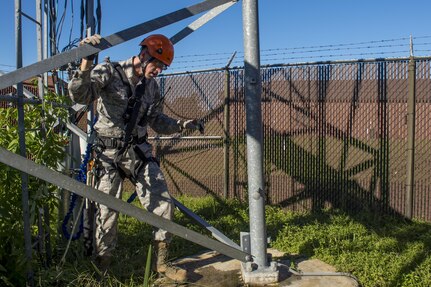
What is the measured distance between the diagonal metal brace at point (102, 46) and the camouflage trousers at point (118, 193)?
140 cm

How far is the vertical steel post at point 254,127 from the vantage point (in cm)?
361

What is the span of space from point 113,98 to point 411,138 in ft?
13.1

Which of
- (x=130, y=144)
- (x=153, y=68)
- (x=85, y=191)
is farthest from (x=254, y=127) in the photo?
(x=85, y=191)


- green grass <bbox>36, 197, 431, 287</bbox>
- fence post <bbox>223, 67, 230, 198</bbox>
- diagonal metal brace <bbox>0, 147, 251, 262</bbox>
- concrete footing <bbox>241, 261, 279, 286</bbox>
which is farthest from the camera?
fence post <bbox>223, 67, 230, 198</bbox>

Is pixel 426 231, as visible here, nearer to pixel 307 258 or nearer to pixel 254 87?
pixel 307 258

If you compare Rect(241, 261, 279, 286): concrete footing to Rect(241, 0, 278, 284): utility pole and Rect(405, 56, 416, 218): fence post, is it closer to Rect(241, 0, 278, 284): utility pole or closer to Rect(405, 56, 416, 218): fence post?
Rect(241, 0, 278, 284): utility pole

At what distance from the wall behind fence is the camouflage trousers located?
1.75 metres

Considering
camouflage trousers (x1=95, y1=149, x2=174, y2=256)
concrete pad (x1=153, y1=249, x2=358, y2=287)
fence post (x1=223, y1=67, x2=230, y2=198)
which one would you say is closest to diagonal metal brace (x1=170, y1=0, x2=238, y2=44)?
camouflage trousers (x1=95, y1=149, x2=174, y2=256)

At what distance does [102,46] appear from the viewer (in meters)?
2.82

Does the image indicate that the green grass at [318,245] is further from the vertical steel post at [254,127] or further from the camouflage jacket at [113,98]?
the camouflage jacket at [113,98]

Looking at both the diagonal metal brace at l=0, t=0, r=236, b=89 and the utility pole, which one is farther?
the utility pole

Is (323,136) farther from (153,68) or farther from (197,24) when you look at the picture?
(153,68)

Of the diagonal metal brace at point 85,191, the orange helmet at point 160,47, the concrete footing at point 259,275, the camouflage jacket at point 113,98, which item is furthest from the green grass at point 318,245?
the orange helmet at point 160,47

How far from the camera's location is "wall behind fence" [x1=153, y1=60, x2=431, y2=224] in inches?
239
